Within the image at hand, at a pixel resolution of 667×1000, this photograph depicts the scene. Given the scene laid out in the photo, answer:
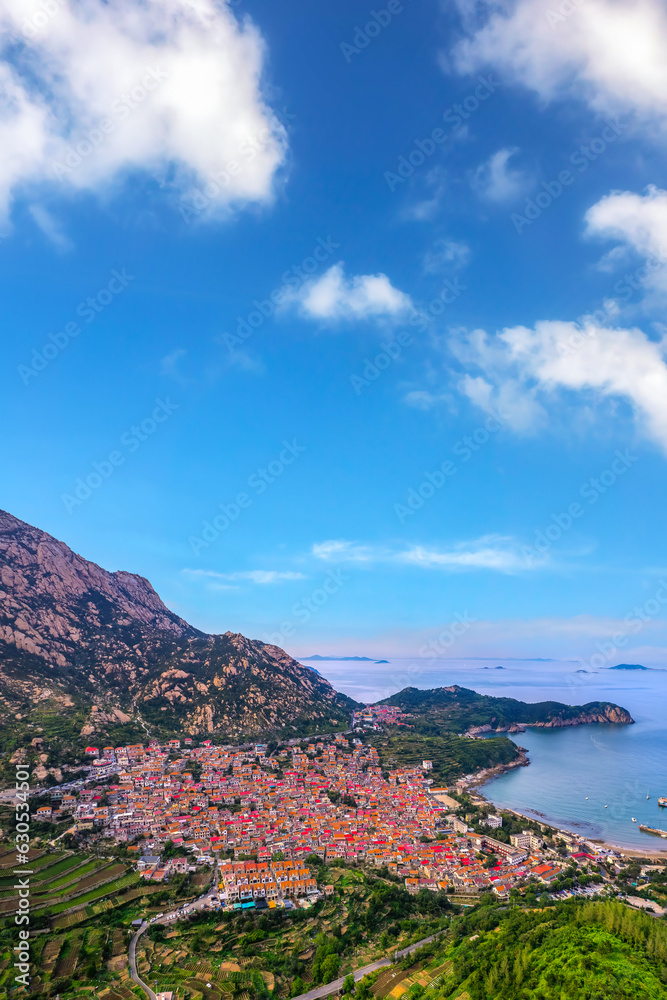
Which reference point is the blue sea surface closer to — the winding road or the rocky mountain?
the winding road

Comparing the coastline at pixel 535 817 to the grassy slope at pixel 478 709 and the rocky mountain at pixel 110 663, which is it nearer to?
the grassy slope at pixel 478 709

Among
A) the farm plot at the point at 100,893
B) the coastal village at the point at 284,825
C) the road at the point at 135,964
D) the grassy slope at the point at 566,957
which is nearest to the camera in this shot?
the grassy slope at the point at 566,957

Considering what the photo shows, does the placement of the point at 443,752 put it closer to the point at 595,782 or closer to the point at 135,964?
the point at 595,782

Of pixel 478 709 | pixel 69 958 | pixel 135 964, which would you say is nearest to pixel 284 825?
pixel 135 964

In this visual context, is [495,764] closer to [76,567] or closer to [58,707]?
[58,707]

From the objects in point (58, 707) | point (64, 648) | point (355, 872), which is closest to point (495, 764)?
point (355, 872)

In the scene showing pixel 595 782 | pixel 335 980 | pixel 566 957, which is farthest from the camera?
pixel 595 782

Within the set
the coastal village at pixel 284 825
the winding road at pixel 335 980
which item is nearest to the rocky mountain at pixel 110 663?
A: the coastal village at pixel 284 825
